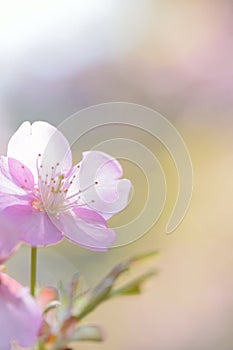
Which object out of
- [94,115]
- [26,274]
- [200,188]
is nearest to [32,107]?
[200,188]

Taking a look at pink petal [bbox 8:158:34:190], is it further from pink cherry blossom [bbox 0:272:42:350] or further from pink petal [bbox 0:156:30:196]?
pink cherry blossom [bbox 0:272:42:350]

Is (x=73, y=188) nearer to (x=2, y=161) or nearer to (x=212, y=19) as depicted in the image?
(x=2, y=161)

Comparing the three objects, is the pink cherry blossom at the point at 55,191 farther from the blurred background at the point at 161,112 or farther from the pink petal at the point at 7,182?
the blurred background at the point at 161,112

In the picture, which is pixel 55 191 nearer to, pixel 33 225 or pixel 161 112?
pixel 33 225

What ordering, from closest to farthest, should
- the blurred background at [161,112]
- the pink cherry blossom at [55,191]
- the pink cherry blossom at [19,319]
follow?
the pink cherry blossom at [19,319]
the pink cherry blossom at [55,191]
the blurred background at [161,112]

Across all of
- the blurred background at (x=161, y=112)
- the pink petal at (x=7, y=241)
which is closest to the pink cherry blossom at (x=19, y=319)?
the pink petal at (x=7, y=241)

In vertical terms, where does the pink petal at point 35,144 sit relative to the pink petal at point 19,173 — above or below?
above
